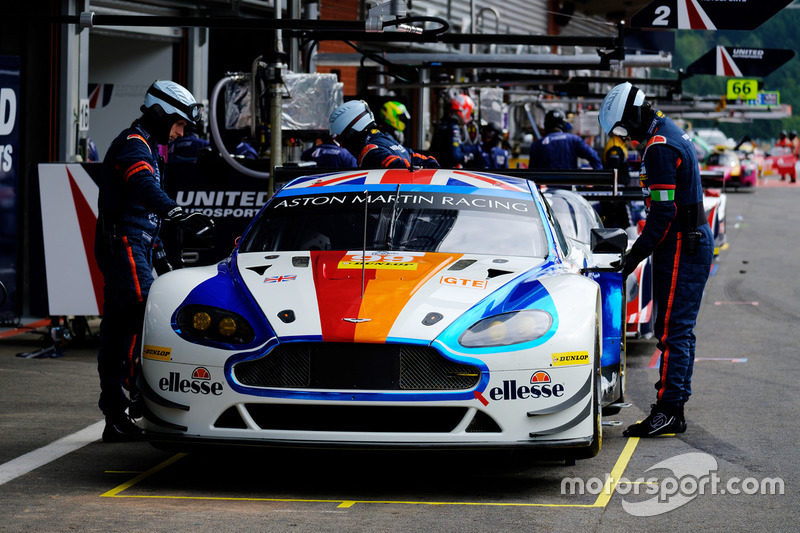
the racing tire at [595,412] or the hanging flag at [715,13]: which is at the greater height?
the hanging flag at [715,13]

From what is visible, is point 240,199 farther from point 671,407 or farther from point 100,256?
point 671,407

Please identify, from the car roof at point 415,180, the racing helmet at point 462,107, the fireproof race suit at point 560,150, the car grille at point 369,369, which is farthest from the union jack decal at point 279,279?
the racing helmet at point 462,107

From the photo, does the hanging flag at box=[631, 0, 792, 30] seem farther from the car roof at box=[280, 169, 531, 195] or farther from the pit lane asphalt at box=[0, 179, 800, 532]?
the car roof at box=[280, 169, 531, 195]

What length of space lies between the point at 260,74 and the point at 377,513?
241 inches

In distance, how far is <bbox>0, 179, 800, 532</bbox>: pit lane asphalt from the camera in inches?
204

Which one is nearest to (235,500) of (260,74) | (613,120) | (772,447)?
(772,447)

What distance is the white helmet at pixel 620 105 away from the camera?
24.6 ft

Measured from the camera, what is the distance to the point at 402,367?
214 inches

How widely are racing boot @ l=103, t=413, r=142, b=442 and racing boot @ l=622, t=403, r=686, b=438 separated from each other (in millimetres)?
2605

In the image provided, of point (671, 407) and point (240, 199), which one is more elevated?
point (240, 199)

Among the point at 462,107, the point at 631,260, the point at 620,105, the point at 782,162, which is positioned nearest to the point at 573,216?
the point at 620,105

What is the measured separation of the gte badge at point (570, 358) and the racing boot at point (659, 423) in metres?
1.56

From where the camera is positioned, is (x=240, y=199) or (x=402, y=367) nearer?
(x=402, y=367)

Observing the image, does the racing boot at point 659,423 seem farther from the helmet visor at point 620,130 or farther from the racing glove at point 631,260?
the helmet visor at point 620,130
